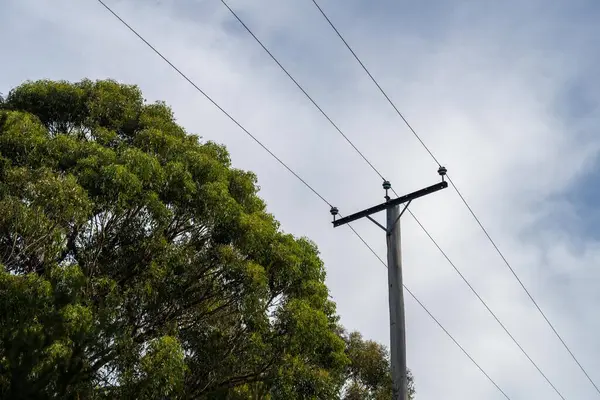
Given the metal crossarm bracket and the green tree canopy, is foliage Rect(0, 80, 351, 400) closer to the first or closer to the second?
the green tree canopy

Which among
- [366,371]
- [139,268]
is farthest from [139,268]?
[366,371]

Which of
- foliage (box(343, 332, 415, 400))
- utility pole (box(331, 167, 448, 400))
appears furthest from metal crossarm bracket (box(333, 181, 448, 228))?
foliage (box(343, 332, 415, 400))

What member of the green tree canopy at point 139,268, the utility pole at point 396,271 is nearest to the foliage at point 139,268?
the green tree canopy at point 139,268

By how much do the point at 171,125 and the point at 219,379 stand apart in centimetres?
647

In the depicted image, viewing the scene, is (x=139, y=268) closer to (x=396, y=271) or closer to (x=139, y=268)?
(x=139, y=268)

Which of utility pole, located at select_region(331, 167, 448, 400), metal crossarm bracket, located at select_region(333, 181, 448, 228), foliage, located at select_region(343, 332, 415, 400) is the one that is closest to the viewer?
utility pole, located at select_region(331, 167, 448, 400)

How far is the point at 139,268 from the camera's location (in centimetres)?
1555

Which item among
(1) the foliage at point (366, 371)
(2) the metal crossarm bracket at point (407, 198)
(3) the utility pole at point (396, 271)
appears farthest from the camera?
(1) the foliage at point (366, 371)

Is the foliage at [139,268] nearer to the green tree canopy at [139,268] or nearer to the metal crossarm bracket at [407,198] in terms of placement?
the green tree canopy at [139,268]

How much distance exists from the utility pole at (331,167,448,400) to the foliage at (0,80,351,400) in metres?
2.50

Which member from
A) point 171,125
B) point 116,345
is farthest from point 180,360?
point 171,125

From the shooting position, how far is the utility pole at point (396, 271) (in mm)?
12852

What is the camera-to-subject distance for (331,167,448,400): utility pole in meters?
12.9

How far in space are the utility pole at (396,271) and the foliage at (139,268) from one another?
250 centimetres
